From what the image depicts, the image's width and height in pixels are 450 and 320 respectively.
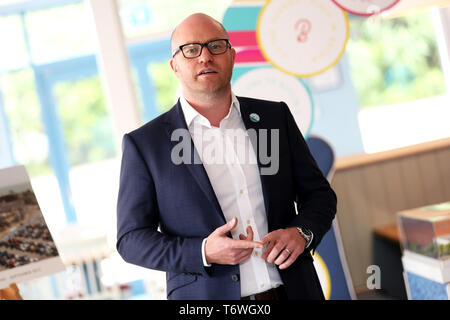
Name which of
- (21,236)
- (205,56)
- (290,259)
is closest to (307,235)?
(290,259)

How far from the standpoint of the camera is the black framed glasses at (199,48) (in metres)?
1.75

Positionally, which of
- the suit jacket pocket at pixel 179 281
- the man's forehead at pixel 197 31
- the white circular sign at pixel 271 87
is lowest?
the suit jacket pocket at pixel 179 281

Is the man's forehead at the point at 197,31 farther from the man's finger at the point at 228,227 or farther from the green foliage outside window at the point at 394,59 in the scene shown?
the green foliage outside window at the point at 394,59

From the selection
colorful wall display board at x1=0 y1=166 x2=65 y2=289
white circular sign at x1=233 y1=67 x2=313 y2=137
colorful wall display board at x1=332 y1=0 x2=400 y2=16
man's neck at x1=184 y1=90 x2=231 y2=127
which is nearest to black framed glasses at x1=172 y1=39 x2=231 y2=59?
man's neck at x1=184 y1=90 x2=231 y2=127

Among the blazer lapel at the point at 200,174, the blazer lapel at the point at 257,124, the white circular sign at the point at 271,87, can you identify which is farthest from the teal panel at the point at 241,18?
the blazer lapel at the point at 200,174

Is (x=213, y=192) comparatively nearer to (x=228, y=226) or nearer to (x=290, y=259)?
(x=228, y=226)

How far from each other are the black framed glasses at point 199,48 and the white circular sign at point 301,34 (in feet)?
4.22

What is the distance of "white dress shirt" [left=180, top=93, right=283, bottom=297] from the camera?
173 cm

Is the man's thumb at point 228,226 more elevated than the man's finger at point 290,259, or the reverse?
the man's thumb at point 228,226

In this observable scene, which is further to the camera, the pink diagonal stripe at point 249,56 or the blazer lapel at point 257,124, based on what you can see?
the pink diagonal stripe at point 249,56

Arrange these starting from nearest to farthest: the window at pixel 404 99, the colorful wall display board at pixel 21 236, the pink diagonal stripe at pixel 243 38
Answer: the colorful wall display board at pixel 21 236 < the pink diagonal stripe at pixel 243 38 < the window at pixel 404 99

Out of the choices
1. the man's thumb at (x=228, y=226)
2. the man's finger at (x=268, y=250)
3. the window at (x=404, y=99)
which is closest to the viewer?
the man's thumb at (x=228, y=226)

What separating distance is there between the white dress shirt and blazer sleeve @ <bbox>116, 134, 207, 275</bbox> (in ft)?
0.54

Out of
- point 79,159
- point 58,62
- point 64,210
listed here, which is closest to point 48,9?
point 58,62
